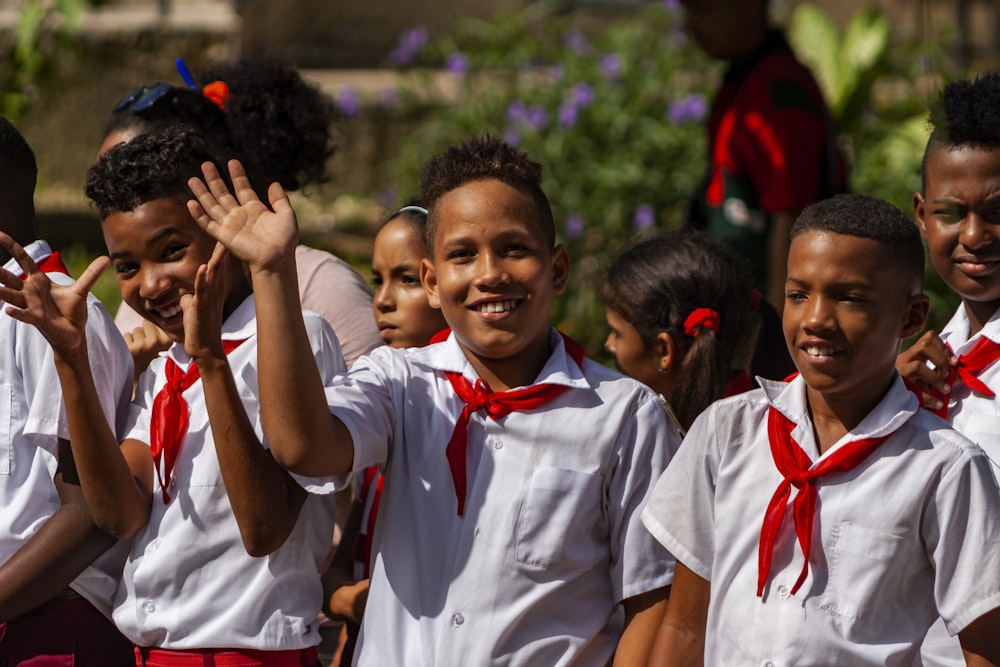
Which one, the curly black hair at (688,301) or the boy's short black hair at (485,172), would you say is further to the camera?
the curly black hair at (688,301)

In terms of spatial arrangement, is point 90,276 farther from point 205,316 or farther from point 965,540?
point 965,540

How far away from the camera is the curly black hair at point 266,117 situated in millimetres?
3758

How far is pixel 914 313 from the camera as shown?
268cm

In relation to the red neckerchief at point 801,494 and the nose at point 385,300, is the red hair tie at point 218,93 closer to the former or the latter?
the nose at point 385,300

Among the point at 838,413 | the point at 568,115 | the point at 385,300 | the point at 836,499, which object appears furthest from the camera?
the point at 568,115

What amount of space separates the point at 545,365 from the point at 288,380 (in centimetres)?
59

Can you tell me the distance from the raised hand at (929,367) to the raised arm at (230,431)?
1.27 metres

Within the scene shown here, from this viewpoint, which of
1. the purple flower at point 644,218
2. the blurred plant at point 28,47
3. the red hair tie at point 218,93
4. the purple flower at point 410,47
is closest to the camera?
the red hair tie at point 218,93

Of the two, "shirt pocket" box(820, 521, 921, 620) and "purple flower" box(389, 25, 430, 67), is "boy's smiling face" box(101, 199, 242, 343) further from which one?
"purple flower" box(389, 25, 430, 67)

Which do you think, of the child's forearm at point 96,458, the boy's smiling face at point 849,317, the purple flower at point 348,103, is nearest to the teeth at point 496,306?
the boy's smiling face at point 849,317

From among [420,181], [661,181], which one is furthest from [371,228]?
[420,181]

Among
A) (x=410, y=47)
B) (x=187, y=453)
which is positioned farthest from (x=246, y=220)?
(x=410, y=47)

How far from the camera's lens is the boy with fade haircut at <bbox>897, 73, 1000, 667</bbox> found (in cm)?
290

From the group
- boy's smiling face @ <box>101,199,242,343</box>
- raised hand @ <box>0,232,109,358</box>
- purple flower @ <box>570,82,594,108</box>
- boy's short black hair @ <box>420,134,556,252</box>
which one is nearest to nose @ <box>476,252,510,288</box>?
boy's short black hair @ <box>420,134,556,252</box>
